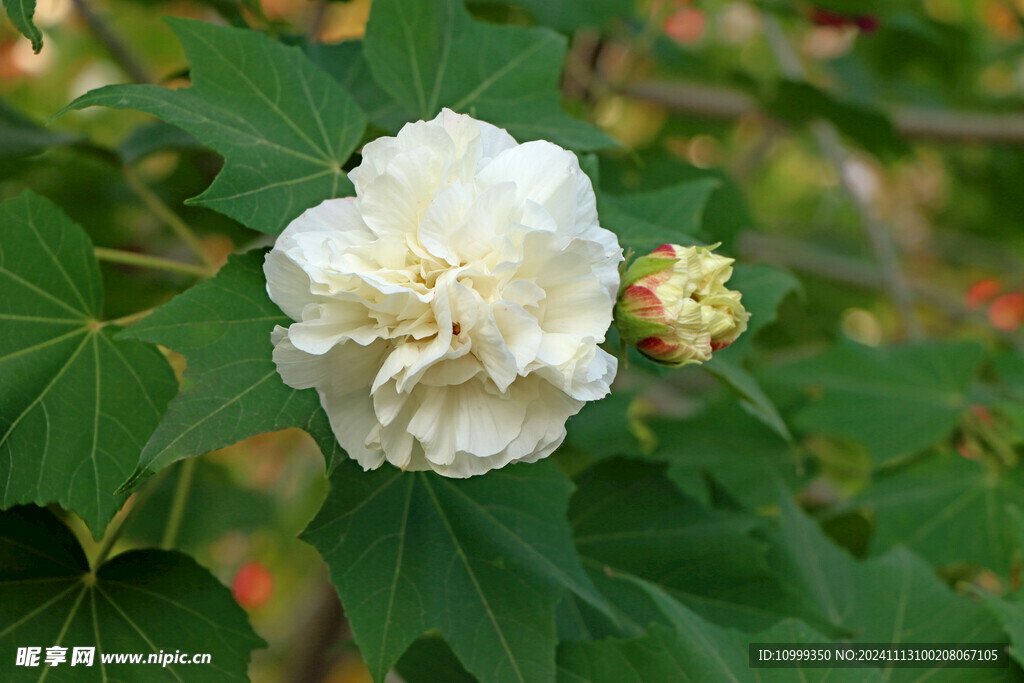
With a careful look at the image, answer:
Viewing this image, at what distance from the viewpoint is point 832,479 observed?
155cm

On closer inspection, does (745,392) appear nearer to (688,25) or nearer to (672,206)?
(672,206)

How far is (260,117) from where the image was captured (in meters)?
0.58

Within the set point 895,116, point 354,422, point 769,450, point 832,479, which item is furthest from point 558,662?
point 895,116

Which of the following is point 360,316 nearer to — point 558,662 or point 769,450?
point 558,662

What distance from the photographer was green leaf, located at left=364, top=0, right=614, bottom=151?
652 mm

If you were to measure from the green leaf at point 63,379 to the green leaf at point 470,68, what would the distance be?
11.1 inches

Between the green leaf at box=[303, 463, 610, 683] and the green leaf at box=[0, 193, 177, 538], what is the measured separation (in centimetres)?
15

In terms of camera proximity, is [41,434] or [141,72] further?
[141,72]

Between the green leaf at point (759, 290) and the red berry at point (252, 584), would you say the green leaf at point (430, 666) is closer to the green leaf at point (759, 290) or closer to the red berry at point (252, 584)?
the green leaf at point (759, 290)

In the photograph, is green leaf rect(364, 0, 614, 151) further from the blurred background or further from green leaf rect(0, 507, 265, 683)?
green leaf rect(0, 507, 265, 683)

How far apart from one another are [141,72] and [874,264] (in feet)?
4.73

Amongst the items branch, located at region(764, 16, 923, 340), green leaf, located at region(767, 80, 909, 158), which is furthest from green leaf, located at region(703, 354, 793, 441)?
branch, located at region(764, 16, 923, 340)

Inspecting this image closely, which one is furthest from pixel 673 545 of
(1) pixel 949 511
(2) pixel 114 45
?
(2) pixel 114 45

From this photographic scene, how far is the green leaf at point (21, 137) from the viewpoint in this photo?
739 millimetres
